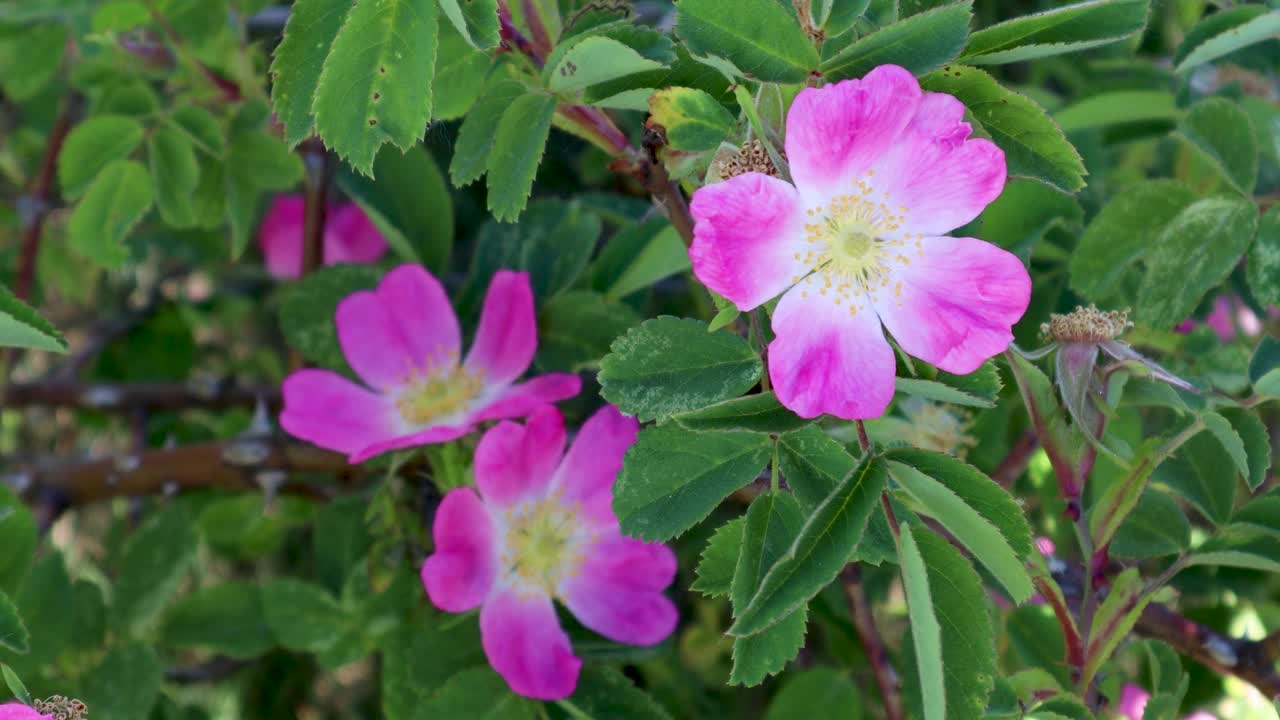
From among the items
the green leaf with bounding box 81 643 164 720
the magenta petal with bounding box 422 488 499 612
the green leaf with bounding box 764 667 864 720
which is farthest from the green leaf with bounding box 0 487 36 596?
the green leaf with bounding box 764 667 864 720

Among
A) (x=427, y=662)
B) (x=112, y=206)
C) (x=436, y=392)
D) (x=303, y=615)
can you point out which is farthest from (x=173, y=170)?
(x=427, y=662)

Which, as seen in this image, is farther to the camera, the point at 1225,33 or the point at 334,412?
the point at 334,412

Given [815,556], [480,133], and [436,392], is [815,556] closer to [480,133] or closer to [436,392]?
[480,133]

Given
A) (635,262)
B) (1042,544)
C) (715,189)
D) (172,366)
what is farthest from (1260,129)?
(172,366)

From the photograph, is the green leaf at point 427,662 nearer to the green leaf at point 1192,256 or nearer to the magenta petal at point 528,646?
the magenta petal at point 528,646

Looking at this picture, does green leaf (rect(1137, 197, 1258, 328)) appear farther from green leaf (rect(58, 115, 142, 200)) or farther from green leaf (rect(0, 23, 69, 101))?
green leaf (rect(0, 23, 69, 101))

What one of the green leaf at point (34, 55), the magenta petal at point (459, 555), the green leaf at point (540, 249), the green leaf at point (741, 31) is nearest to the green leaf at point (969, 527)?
the green leaf at point (741, 31)
